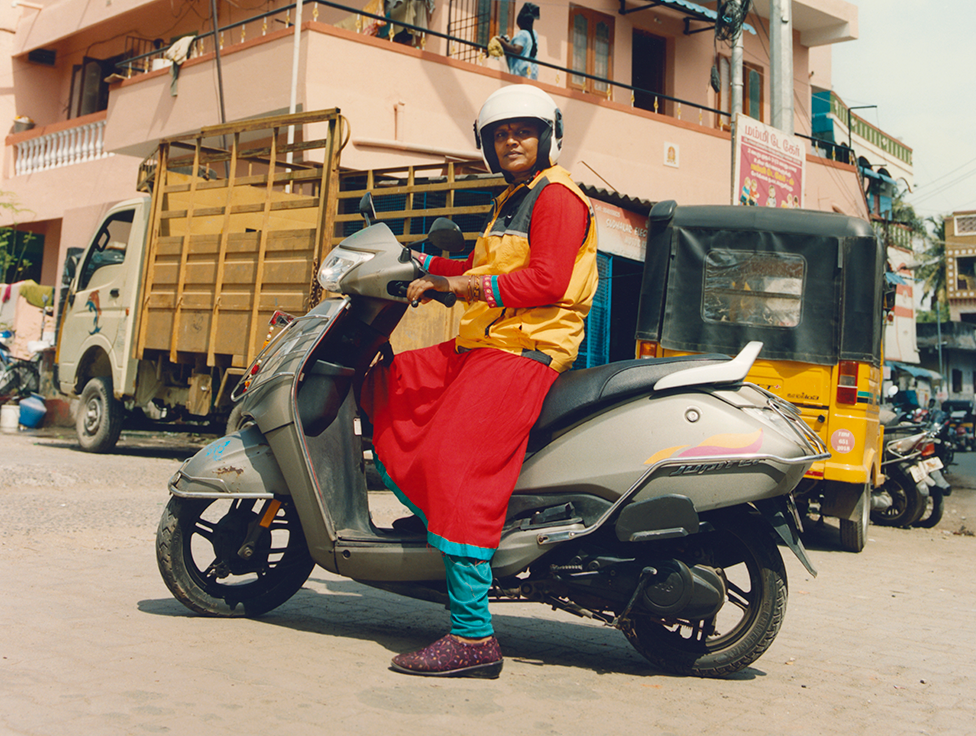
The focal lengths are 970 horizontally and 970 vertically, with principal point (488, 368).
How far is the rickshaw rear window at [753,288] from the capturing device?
Answer: 298 inches

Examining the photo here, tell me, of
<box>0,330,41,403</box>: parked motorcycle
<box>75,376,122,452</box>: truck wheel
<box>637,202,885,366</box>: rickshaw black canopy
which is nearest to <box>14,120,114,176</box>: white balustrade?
<box>0,330,41,403</box>: parked motorcycle

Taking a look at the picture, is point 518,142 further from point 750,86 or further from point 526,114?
point 750,86

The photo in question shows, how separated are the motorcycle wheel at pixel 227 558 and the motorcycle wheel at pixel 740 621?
135 centimetres

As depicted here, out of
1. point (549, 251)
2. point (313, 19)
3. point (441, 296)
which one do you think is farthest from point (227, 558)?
point (313, 19)

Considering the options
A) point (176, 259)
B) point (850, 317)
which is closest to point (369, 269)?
point (850, 317)

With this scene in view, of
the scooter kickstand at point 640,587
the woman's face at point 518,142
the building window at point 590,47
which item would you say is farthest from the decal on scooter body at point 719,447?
the building window at point 590,47

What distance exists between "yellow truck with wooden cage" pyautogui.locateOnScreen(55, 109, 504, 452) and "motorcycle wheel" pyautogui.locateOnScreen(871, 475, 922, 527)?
182 inches

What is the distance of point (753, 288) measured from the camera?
7.72m

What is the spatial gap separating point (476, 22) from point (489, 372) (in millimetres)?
12222

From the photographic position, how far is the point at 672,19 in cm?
1694

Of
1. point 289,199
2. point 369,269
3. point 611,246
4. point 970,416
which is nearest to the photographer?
point 369,269

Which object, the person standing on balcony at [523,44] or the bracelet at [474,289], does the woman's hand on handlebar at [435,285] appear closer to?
the bracelet at [474,289]

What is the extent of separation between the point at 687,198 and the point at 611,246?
13.1 ft

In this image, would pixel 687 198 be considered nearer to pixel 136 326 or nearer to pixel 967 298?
pixel 136 326
